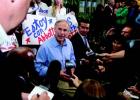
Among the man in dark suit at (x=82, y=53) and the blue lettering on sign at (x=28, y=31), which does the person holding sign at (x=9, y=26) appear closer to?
the man in dark suit at (x=82, y=53)

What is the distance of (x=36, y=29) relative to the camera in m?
5.89

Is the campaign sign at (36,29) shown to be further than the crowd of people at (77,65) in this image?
Yes

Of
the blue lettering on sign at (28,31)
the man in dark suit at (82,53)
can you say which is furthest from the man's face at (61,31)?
the blue lettering on sign at (28,31)

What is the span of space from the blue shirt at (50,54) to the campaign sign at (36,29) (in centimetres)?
119

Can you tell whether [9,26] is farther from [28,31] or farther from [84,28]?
[84,28]

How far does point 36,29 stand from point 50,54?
1513 millimetres

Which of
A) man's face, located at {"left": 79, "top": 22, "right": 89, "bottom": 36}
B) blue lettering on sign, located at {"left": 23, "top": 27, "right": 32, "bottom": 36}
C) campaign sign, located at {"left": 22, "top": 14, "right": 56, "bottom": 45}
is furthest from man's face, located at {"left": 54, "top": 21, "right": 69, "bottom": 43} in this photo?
man's face, located at {"left": 79, "top": 22, "right": 89, "bottom": 36}

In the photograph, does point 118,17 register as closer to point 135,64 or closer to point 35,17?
point 35,17

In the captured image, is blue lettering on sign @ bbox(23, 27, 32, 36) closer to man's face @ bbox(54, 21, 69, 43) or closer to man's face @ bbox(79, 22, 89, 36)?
man's face @ bbox(79, 22, 89, 36)

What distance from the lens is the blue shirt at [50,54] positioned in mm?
4387

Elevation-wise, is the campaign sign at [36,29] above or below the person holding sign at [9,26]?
below

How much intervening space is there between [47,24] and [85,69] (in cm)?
157

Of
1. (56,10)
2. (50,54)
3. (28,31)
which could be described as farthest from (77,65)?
(56,10)

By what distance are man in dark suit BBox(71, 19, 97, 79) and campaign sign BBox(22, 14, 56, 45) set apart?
508mm
